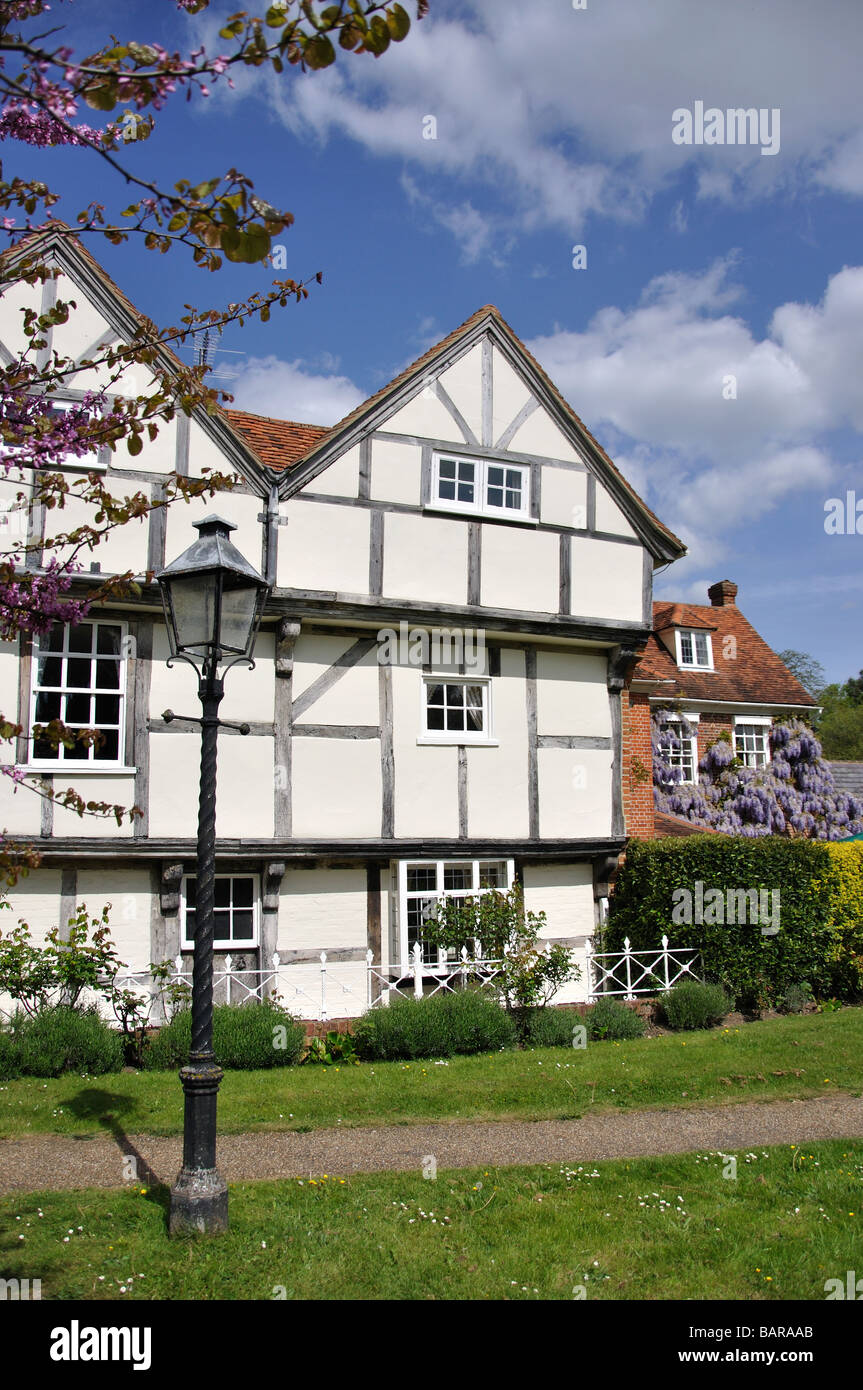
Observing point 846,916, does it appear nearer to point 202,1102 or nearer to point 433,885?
point 433,885

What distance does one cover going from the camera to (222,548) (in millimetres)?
7109

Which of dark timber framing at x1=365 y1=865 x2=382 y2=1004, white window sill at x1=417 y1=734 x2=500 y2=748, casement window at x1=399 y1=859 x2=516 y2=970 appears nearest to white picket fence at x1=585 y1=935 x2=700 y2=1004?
casement window at x1=399 y1=859 x2=516 y2=970

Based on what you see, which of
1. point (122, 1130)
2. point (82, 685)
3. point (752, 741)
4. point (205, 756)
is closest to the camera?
point (205, 756)

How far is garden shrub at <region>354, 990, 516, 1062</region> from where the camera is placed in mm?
11977

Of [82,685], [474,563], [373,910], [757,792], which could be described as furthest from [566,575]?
[757,792]

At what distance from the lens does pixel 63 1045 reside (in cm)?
1082

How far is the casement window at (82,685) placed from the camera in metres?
13.3

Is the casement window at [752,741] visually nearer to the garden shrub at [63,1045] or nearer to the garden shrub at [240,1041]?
the garden shrub at [240,1041]

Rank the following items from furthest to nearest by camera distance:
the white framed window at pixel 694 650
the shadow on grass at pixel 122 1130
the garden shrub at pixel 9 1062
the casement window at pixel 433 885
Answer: the white framed window at pixel 694 650 → the casement window at pixel 433 885 → the garden shrub at pixel 9 1062 → the shadow on grass at pixel 122 1130

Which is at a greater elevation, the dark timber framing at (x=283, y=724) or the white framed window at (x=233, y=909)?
the dark timber framing at (x=283, y=724)

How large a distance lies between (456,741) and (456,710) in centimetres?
58

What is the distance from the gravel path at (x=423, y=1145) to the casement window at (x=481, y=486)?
30.6 feet

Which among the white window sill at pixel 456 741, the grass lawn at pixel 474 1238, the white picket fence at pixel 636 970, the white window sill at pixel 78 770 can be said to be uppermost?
the white window sill at pixel 456 741

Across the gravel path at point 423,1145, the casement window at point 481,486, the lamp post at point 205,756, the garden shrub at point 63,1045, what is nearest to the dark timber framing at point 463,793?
the casement window at point 481,486
